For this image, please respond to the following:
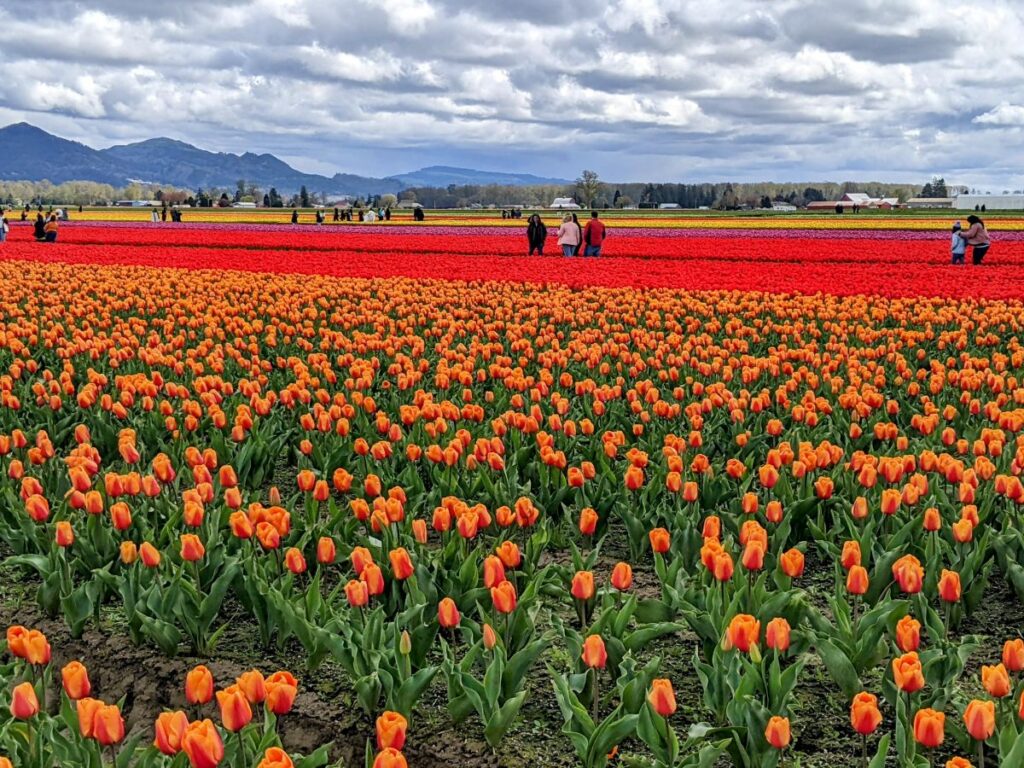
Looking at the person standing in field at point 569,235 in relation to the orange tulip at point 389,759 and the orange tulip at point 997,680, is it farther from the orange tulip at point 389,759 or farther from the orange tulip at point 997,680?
the orange tulip at point 389,759

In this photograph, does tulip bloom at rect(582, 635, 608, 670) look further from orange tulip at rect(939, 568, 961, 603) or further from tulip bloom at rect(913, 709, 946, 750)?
orange tulip at rect(939, 568, 961, 603)

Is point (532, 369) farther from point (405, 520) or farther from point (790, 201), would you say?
point (790, 201)

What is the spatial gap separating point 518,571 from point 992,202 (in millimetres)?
125290

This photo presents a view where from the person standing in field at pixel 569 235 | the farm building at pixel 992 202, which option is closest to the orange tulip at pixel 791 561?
the person standing in field at pixel 569 235

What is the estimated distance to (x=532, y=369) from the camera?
1008cm

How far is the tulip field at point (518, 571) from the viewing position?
11.1 ft

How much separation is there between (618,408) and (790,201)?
182m

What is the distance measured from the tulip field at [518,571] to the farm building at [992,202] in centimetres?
11106

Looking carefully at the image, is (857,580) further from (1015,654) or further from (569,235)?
(569,235)

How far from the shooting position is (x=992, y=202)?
115m

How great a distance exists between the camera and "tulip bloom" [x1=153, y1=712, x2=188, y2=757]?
108 inches

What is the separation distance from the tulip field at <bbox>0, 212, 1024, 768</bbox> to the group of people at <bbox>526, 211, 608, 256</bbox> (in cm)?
1651

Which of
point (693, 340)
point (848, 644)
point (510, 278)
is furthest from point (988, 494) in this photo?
point (510, 278)

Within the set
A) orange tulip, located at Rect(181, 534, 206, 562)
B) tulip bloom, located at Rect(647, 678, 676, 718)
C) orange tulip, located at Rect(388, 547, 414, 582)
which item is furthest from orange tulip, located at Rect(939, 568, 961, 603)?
orange tulip, located at Rect(181, 534, 206, 562)
